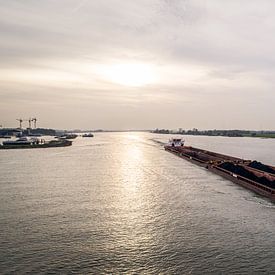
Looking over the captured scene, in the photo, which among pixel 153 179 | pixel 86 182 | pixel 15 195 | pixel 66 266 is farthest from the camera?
pixel 153 179

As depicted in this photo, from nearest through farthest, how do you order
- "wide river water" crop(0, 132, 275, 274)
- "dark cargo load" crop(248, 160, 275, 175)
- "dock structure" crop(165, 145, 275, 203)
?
"wide river water" crop(0, 132, 275, 274) → "dock structure" crop(165, 145, 275, 203) → "dark cargo load" crop(248, 160, 275, 175)

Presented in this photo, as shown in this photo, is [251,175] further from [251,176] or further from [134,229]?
[134,229]

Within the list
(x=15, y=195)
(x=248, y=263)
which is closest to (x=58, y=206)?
(x=15, y=195)

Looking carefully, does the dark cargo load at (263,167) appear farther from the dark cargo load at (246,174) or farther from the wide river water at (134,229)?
the wide river water at (134,229)

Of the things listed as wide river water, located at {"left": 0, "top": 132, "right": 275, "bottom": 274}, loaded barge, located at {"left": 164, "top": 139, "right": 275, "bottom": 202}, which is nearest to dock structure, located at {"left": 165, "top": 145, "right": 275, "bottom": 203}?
loaded barge, located at {"left": 164, "top": 139, "right": 275, "bottom": 202}

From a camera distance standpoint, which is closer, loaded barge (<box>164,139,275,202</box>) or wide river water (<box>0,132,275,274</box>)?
wide river water (<box>0,132,275,274</box>)

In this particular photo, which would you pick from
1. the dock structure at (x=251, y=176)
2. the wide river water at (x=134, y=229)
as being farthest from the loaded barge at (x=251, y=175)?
the wide river water at (x=134, y=229)

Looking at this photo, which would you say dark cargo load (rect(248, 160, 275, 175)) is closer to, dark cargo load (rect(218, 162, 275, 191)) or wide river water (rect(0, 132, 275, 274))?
dark cargo load (rect(218, 162, 275, 191))

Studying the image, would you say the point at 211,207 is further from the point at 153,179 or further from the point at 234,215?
the point at 153,179

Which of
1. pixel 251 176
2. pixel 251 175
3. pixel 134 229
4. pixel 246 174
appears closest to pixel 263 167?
pixel 246 174

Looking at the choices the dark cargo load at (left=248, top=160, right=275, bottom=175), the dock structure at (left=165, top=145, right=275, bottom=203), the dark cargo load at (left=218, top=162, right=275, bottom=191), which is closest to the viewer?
the dock structure at (left=165, top=145, right=275, bottom=203)

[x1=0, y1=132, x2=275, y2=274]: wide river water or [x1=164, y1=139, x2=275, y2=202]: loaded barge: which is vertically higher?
[x1=164, y1=139, x2=275, y2=202]: loaded barge
